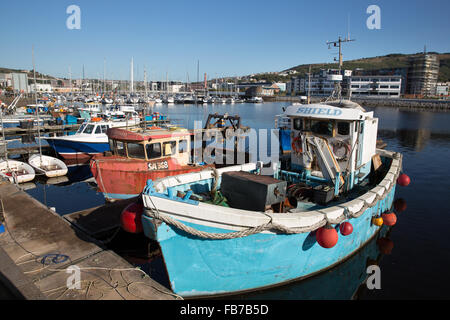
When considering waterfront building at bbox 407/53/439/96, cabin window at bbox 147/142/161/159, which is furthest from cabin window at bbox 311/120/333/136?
waterfront building at bbox 407/53/439/96

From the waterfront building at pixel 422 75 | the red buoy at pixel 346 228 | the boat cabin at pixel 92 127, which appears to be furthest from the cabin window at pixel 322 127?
the waterfront building at pixel 422 75

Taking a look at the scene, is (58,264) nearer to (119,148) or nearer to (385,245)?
(119,148)

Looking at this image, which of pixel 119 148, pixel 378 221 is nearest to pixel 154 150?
pixel 119 148

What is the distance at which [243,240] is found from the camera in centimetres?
634

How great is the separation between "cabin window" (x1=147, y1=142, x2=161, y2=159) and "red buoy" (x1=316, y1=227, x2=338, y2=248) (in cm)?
873

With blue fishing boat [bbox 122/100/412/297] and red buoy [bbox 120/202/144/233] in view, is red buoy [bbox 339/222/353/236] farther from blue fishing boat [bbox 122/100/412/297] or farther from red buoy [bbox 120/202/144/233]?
red buoy [bbox 120/202/144/233]

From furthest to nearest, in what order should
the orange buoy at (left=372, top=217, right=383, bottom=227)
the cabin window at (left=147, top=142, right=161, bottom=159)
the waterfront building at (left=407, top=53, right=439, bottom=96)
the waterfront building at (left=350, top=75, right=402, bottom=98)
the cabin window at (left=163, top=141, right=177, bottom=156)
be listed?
the waterfront building at (left=407, top=53, right=439, bottom=96), the waterfront building at (left=350, top=75, right=402, bottom=98), the cabin window at (left=163, top=141, right=177, bottom=156), the cabin window at (left=147, top=142, right=161, bottom=159), the orange buoy at (left=372, top=217, right=383, bottom=227)

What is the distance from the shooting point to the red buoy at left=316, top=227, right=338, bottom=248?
660 centimetres

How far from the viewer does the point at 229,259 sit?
254 inches

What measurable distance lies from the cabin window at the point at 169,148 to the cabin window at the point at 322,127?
6.50m

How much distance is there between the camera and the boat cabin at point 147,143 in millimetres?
12914

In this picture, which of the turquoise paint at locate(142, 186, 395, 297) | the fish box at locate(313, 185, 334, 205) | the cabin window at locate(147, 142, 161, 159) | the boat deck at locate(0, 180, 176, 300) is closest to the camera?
the boat deck at locate(0, 180, 176, 300)

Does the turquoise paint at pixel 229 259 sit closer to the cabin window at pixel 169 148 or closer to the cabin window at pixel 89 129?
the cabin window at pixel 169 148

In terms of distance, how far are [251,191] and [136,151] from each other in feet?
24.8
